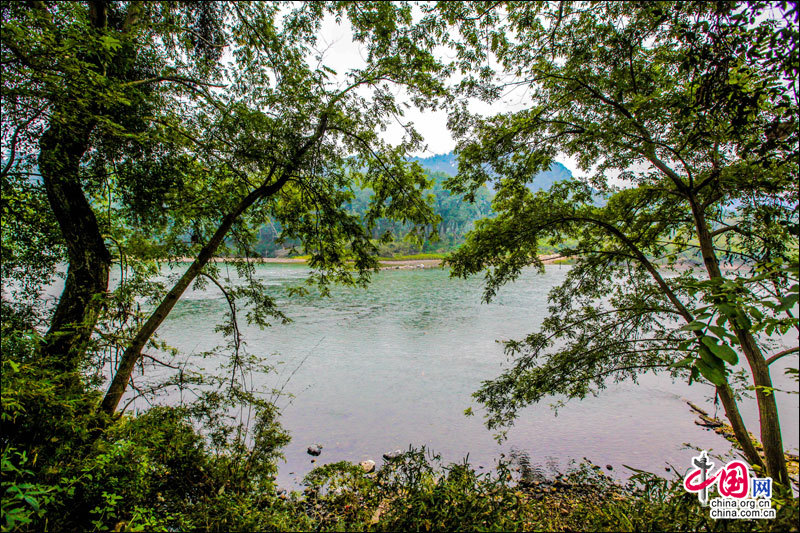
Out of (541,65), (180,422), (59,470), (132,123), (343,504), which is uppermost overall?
(541,65)

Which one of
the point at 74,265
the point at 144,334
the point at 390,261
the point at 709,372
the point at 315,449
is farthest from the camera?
the point at 390,261

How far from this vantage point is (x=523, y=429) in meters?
8.10

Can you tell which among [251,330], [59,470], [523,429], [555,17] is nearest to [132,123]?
[59,470]

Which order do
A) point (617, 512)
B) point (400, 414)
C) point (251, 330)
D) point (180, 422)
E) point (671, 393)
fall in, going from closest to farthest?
point (617, 512) < point (180, 422) < point (400, 414) < point (671, 393) < point (251, 330)

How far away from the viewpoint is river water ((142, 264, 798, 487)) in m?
7.18

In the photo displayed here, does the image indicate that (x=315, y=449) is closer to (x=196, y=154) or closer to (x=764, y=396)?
(x=196, y=154)

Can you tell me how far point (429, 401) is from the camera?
943 cm

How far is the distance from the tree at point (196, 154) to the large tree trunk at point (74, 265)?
2 centimetres

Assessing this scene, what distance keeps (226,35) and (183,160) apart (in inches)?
69.5

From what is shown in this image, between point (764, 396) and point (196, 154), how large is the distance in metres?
7.95

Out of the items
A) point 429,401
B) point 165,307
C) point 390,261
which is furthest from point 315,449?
point 390,261

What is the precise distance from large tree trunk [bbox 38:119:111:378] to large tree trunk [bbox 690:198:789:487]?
284 inches

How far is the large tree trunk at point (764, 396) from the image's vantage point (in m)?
4.11

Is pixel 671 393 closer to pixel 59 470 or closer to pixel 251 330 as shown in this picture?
pixel 59 470
